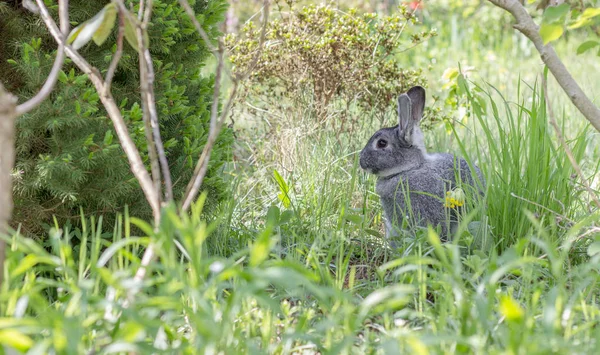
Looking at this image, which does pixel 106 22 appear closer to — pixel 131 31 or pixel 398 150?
pixel 131 31

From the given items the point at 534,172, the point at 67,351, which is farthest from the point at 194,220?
the point at 534,172

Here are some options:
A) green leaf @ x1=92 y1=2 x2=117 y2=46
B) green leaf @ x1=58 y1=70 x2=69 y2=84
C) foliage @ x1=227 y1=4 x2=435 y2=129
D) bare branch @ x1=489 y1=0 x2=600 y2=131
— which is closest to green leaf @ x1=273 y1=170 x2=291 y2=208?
foliage @ x1=227 y1=4 x2=435 y2=129

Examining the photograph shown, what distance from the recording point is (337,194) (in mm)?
4512

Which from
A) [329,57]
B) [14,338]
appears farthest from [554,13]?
[329,57]

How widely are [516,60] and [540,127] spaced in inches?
263

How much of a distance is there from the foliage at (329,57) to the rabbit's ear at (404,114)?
101 centimetres

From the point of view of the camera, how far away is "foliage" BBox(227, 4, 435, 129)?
190 inches

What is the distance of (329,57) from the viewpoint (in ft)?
15.9

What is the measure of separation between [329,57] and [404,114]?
1.17m

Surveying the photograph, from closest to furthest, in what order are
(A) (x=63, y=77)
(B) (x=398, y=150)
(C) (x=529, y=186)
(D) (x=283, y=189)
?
(A) (x=63, y=77)
(C) (x=529, y=186)
(B) (x=398, y=150)
(D) (x=283, y=189)

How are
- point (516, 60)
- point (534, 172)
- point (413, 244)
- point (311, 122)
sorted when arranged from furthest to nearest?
point (516, 60) → point (311, 122) → point (534, 172) → point (413, 244)

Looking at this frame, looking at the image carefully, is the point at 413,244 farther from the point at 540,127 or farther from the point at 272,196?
the point at 272,196

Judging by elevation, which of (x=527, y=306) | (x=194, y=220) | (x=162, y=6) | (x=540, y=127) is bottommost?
(x=527, y=306)

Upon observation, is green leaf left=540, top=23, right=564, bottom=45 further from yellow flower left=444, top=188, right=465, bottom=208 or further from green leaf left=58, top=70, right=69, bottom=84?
green leaf left=58, top=70, right=69, bottom=84
